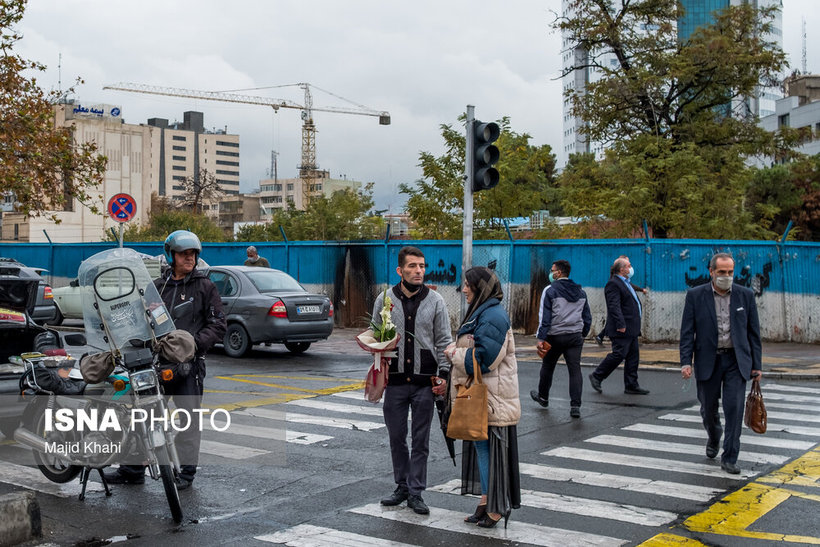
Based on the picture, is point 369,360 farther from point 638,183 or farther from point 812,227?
point 812,227

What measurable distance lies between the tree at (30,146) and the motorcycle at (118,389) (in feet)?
40.6

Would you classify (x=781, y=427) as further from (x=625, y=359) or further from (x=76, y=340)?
(x=76, y=340)

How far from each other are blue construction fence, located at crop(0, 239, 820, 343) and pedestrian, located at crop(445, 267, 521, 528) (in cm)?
1324

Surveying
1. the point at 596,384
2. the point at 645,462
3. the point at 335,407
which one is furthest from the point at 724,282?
the point at 335,407

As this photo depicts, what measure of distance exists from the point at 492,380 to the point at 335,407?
5197 mm

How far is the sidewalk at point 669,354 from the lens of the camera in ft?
47.3

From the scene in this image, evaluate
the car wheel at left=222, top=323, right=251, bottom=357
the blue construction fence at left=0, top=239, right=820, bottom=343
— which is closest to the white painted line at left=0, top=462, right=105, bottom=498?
the car wheel at left=222, top=323, right=251, bottom=357

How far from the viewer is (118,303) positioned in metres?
6.10

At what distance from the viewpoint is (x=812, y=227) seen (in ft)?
173

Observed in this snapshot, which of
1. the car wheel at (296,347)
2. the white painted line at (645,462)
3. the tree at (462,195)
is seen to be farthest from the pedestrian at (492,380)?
the tree at (462,195)

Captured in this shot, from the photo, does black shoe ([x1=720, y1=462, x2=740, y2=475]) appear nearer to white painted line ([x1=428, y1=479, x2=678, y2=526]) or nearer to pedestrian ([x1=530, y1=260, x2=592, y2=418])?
white painted line ([x1=428, y1=479, x2=678, y2=526])

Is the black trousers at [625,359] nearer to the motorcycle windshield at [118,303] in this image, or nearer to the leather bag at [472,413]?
the leather bag at [472,413]

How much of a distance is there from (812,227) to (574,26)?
3105cm

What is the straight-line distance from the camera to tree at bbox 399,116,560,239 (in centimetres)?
2648
